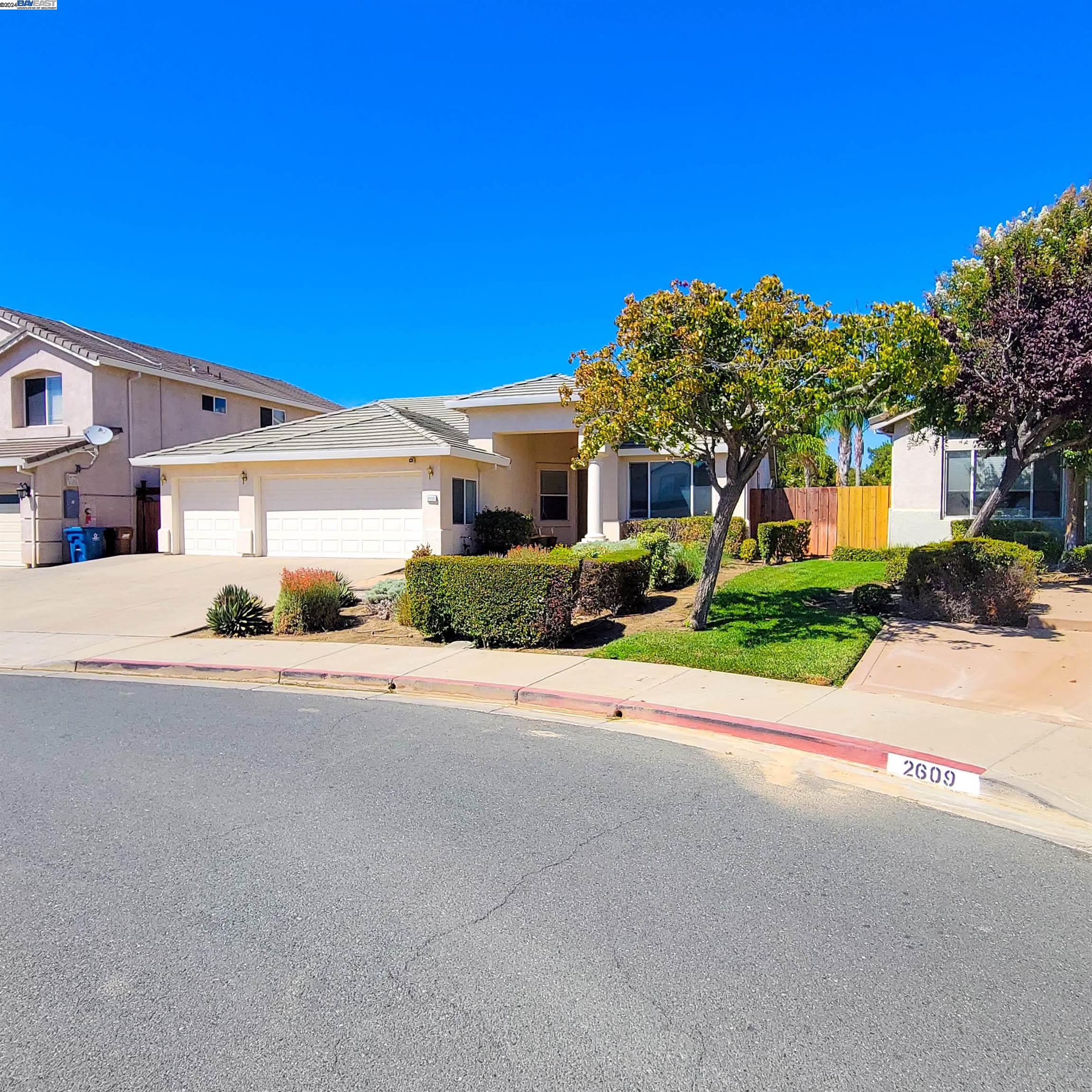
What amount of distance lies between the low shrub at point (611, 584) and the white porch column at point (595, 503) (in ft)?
30.7

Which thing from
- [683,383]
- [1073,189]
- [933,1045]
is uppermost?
[1073,189]

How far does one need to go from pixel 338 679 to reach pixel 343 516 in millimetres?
12441

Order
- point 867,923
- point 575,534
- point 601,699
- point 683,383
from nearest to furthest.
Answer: point 867,923, point 601,699, point 683,383, point 575,534

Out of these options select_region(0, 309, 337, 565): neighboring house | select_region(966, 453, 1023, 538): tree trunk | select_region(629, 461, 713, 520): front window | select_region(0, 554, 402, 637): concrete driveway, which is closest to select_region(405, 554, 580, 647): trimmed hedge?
select_region(0, 554, 402, 637): concrete driveway

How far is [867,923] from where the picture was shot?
379 centimetres

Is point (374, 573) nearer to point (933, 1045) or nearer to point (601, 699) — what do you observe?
point (601, 699)

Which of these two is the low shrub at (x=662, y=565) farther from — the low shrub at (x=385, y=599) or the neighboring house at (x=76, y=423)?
the neighboring house at (x=76, y=423)

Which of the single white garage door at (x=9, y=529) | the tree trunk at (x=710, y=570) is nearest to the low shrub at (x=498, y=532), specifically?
the tree trunk at (x=710, y=570)

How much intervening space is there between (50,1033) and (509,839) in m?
2.40

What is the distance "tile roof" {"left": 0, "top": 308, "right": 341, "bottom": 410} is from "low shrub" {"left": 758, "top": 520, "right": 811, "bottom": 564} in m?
19.6

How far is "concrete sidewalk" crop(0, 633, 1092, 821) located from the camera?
616 centimetres

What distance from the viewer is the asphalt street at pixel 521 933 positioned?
2.86m

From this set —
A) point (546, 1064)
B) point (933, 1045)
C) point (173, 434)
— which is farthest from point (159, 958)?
point (173, 434)

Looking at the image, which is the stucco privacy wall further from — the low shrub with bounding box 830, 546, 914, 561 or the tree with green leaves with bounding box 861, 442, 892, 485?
the tree with green leaves with bounding box 861, 442, 892, 485
